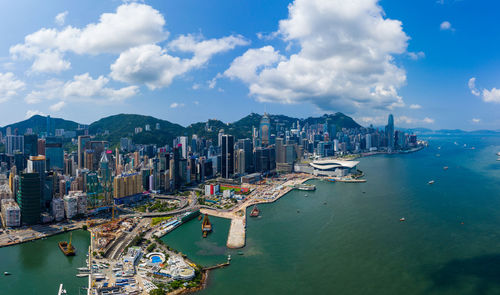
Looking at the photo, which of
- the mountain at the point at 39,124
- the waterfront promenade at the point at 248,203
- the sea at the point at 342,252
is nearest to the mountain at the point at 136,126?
the mountain at the point at 39,124

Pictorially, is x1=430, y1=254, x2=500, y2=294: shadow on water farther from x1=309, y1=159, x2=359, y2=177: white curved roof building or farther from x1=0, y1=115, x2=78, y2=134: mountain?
x1=0, y1=115, x2=78, y2=134: mountain

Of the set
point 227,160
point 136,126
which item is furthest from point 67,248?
point 136,126

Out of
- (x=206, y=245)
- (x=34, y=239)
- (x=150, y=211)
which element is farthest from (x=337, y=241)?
(x=34, y=239)

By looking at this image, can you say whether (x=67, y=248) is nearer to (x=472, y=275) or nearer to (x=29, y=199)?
(x=29, y=199)

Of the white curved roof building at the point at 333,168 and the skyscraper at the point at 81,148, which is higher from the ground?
the skyscraper at the point at 81,148

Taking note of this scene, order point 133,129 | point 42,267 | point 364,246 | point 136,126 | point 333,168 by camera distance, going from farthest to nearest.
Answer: point 136,126 → point 133,129 → point 333,168 → point 364,246 → point 42,267

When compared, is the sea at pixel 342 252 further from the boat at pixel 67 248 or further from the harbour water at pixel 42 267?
the boat at pixel 67 248
